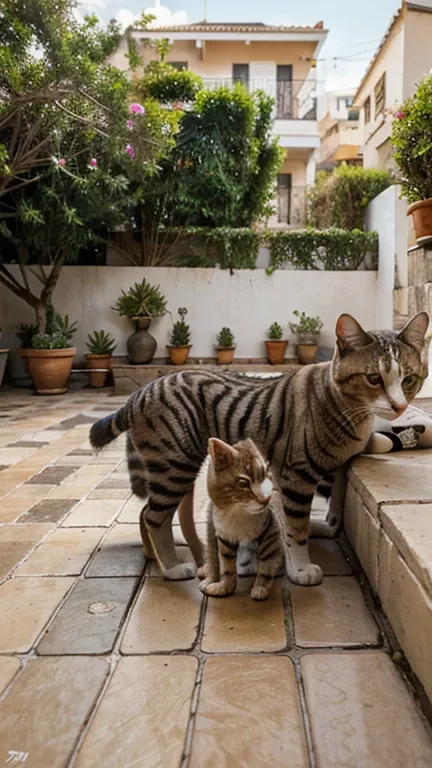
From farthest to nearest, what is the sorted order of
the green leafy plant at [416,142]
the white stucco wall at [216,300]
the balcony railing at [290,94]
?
1. the balcony railing at [290,94]
2. the white stucco wall at [216,300]
3. the green leafy plant at [416,142]

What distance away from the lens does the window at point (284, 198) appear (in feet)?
46.7

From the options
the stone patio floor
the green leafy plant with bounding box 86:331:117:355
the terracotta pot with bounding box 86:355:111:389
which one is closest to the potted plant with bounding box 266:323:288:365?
the green leafy plant with bounding box 86:331:117:355

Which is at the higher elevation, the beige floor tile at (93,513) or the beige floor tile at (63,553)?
the beige floor tile at (63,553)

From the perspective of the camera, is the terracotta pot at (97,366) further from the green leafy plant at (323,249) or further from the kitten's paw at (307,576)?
the kitten's paw at (307,576)

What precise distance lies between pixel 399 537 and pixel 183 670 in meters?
0.62

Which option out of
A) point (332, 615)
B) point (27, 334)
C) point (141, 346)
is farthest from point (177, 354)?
point (332, 615)

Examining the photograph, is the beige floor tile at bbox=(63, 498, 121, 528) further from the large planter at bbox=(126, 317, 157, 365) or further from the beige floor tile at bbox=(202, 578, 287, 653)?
the large planter at bbox=(126, 317, 157, 365)

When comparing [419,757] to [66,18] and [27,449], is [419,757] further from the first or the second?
[66,18]

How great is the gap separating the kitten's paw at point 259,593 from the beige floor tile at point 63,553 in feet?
2.06

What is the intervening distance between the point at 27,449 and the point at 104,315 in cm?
501

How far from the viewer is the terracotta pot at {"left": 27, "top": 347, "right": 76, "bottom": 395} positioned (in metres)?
7.39

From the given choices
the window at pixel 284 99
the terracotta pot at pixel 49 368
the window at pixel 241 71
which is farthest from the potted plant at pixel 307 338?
the window at pixel 241 71

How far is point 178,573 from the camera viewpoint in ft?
6.29

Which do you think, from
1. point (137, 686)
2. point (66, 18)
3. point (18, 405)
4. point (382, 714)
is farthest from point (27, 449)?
point (66, 18)
